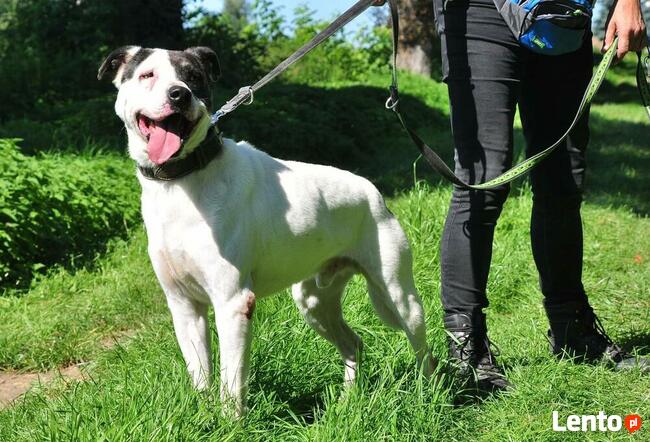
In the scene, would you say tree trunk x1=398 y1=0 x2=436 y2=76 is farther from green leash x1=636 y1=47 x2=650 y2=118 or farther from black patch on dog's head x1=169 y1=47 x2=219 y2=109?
black patch on dog's head x1=169 y1=47 x2=219 y2=109

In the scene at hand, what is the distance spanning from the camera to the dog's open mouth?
10.5 ft

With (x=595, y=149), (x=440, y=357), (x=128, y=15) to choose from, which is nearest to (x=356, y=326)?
(x=440, y=357)

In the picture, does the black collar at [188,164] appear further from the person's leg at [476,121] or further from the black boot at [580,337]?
the black boot at [580,337]

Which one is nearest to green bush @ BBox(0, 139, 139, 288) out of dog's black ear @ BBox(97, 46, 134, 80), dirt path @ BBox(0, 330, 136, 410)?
dirt path @ BBox(0, 330, 136, 410)

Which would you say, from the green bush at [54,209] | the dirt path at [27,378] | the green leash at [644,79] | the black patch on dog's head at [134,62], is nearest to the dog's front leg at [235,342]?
the black patch on dog's head at [134,62]

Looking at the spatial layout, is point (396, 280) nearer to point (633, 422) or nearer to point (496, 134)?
point (496, 134)

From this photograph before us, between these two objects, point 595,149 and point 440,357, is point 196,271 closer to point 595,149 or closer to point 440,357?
point 440,357

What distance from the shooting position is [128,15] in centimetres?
1327

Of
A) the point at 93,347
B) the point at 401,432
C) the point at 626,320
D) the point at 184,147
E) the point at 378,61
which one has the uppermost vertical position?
the point at 184,147

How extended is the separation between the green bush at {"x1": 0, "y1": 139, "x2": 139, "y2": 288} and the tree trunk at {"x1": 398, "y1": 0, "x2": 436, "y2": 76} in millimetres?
12978

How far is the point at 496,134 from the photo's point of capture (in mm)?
3764

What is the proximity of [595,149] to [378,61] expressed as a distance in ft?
30.6

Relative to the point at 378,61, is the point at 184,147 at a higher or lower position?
higher

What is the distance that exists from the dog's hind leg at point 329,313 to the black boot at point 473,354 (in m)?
0.48
